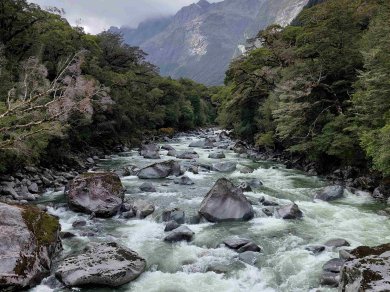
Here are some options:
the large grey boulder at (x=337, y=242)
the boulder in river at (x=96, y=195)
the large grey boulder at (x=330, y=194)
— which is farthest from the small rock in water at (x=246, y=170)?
the large grey boulder at (x=337, y=242)

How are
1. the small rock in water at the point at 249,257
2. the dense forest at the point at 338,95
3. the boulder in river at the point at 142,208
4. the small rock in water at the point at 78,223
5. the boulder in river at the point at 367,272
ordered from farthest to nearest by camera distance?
the dense forest at the point at 338,95, the boulder in river at the point at 142,208, the small rock in water at the point at 78,223, the small rock in water at the point at 249,257, the boulder in river at the point at 367,272

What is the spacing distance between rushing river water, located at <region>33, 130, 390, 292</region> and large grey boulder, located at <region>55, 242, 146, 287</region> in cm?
29

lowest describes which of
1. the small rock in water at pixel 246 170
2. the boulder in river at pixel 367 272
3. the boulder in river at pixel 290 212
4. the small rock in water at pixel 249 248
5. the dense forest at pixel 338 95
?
the small rock in water at pixel 249 248

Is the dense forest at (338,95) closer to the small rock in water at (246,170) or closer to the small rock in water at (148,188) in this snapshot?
the small rock in water at (246,170)

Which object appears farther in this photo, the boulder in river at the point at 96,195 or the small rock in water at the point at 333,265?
the boulder in river at the point at 96,195

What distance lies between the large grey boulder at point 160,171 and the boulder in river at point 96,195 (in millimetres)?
6160

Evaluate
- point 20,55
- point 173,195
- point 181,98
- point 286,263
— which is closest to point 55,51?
point 20,55

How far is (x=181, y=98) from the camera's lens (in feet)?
205

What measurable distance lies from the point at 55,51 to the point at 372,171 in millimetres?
23290

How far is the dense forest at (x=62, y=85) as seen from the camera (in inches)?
655

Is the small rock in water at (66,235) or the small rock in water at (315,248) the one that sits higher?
the small rock in water at (66,235)

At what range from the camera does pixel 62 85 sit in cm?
1897

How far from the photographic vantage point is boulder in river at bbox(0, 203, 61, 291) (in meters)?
9.44

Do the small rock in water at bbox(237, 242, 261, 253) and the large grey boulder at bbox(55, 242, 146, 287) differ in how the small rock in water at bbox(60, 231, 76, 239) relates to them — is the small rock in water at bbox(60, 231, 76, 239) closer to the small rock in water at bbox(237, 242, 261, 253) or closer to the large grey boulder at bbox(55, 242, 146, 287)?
the large grey boulder at bbox(55, 242, 146, 287)
